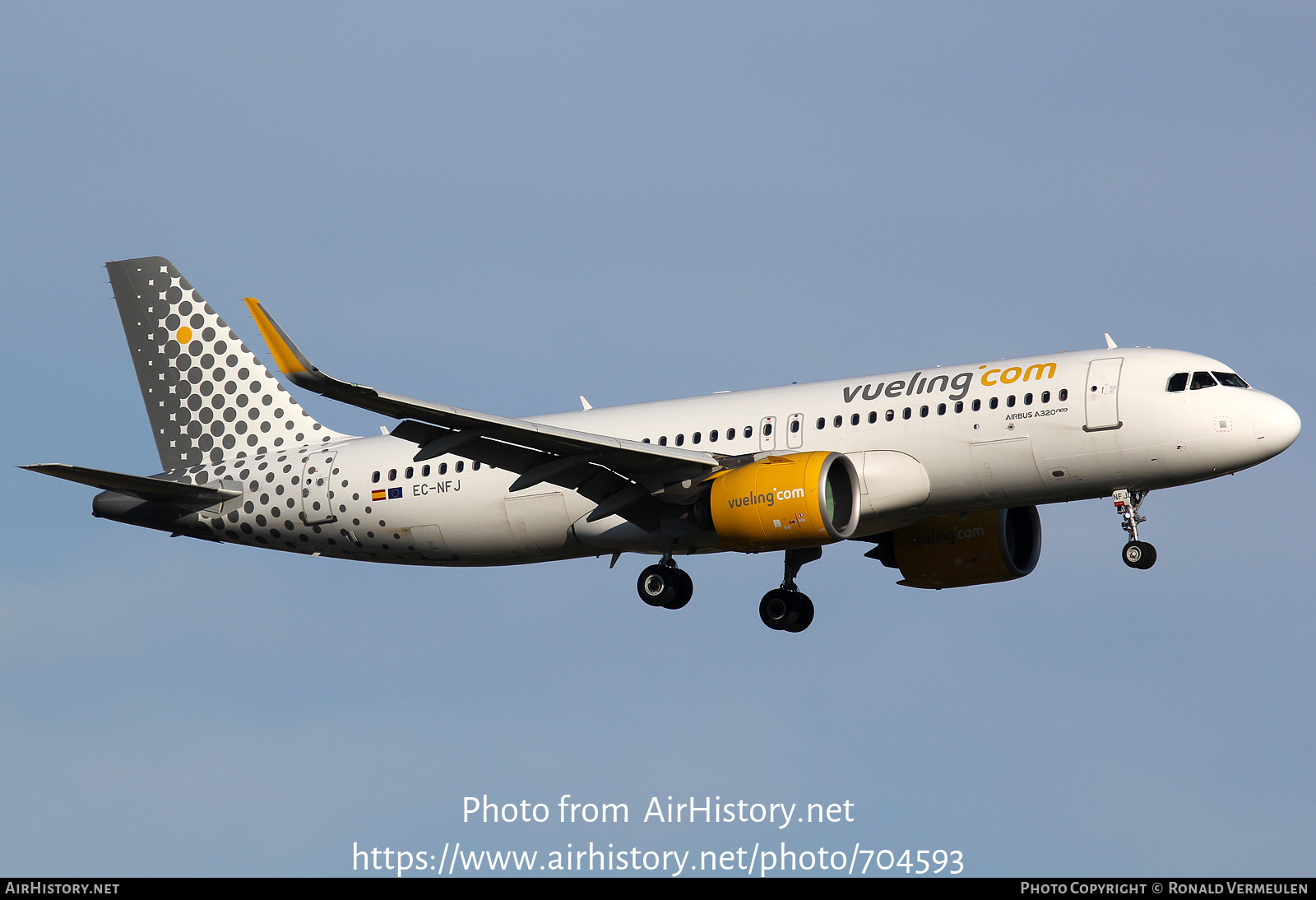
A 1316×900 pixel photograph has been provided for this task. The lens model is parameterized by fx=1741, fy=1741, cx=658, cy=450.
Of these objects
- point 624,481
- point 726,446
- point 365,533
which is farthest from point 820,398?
point 365,533

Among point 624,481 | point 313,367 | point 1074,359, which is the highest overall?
point 1074,359

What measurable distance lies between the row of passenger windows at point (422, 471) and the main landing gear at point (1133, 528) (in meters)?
14.3

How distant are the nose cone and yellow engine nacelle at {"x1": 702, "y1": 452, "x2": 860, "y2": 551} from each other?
796 cm

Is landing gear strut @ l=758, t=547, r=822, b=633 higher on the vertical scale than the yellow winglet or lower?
higher

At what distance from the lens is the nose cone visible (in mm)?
34062

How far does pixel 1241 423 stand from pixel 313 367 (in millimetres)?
17899

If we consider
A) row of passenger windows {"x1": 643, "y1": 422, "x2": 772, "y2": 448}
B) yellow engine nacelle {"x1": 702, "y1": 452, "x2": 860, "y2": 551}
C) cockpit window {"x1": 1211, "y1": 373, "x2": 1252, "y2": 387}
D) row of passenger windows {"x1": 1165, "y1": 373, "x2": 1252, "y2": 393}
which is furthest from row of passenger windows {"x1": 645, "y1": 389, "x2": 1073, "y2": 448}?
cockpit window {"x1": 1211, "y1": 373, "x2": 1252, "y2": 387}

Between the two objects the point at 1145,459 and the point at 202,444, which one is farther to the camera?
the point at 202,444

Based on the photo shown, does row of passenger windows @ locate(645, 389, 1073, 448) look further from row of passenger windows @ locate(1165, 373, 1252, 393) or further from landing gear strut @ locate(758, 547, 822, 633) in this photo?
landing gear strut @ locate(758, 547, 822, 633)

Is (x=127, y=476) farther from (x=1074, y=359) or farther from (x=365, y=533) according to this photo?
(x=1074, y=359)

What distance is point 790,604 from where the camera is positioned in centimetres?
4034

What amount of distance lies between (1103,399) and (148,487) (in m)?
21.7

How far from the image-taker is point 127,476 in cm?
3938

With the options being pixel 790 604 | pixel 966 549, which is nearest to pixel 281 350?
pixel 790 604
